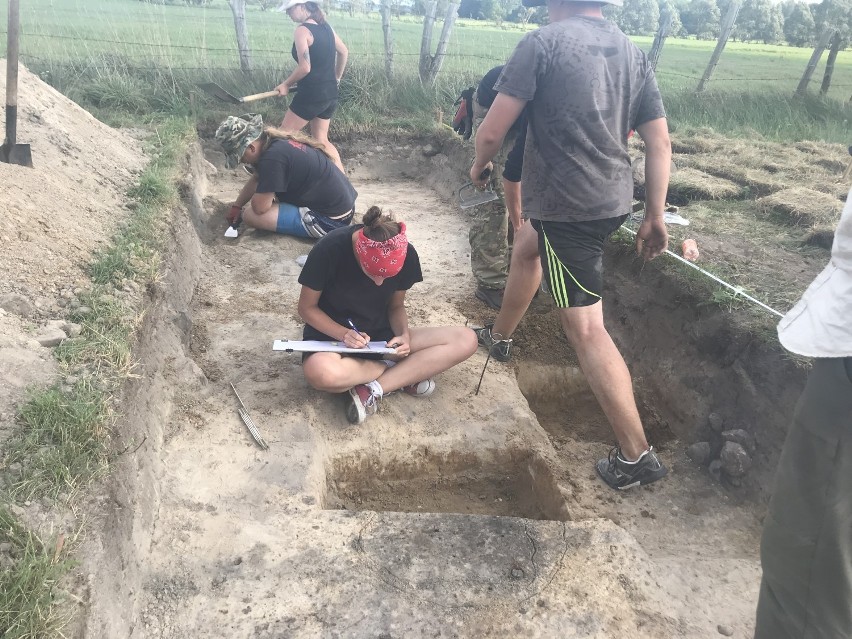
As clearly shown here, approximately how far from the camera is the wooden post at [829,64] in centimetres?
898

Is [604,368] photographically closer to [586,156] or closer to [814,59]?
[586,156]

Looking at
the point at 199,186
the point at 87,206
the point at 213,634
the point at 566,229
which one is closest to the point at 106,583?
the point at 213,634

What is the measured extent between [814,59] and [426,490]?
958 centimetres

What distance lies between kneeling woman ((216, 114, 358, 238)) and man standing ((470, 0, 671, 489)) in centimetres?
220

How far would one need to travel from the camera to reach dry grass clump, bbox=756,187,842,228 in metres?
4.68

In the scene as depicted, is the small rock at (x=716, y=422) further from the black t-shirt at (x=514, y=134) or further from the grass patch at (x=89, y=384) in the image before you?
the grass patch at (x=89, y=384)

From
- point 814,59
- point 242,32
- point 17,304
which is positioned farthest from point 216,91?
point 814,59

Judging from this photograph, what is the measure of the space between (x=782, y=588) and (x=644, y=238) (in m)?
1.83

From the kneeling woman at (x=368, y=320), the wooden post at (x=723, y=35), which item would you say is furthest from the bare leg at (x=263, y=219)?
the wooden post at (x=723, y=35)

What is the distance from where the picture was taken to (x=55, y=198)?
357 centimetres

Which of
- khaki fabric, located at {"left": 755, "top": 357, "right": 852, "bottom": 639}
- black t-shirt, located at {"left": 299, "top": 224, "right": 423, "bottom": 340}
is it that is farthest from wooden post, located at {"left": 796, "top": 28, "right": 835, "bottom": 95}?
khaki fabric, located at {"left": 755, "top": 357, "right": 852, "bottom": 639}

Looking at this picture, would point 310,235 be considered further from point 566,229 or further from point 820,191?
point 820,191

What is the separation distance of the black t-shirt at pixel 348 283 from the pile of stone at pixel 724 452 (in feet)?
5.33

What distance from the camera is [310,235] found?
5.16m
